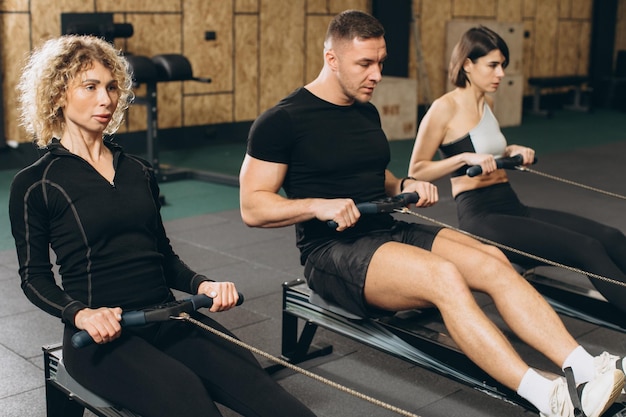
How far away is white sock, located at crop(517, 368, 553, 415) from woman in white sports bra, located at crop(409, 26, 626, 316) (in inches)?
32.5

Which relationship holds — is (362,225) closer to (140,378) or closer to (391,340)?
(391,340)

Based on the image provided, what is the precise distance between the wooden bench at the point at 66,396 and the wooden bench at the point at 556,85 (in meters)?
8.82

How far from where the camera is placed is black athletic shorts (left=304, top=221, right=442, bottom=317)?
2355mm

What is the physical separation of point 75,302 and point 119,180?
300 millimetres

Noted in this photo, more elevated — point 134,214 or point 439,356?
point 134,214

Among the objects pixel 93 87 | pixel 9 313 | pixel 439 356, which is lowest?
pixel 9 313

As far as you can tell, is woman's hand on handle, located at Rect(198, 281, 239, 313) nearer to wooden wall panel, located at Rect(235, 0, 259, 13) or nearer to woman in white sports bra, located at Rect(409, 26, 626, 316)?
woman in white sports bra, located at Rect(409, 26, 626, 316)

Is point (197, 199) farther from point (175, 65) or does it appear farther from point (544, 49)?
point (544, 49)

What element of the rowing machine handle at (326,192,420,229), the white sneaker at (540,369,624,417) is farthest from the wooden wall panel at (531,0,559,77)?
the white sneaker at (540,369,624,417)

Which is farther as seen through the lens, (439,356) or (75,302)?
(439,356)

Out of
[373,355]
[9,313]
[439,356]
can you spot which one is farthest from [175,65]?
[439,356]

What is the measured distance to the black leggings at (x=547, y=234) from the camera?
271cm

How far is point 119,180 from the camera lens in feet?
6.30

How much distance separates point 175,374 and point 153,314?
13 cm
